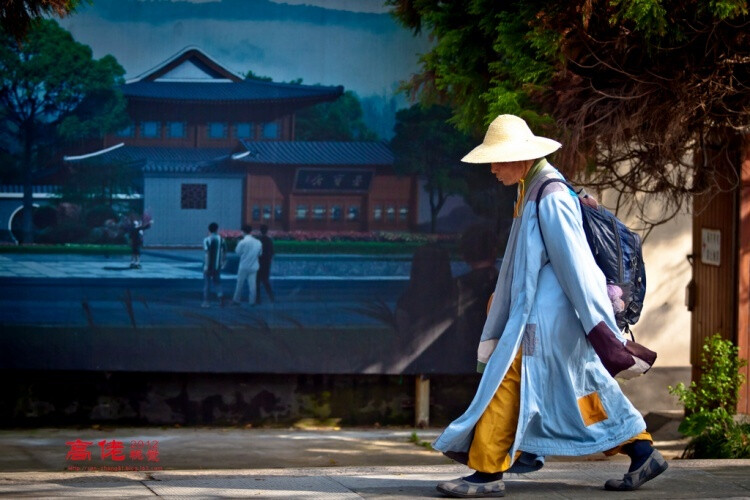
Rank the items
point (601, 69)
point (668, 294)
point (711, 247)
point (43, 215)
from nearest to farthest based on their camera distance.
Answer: point (601, 69)
point (711, 247)
point (43, 215)
point (668, 294)

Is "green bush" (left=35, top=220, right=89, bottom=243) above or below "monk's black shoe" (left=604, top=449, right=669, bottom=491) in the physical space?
above

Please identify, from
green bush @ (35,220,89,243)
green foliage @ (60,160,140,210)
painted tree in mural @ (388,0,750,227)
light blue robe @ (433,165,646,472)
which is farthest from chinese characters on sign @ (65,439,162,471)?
light blue robe @ (433,165,646,472)

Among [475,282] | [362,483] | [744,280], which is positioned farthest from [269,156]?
[362,483]

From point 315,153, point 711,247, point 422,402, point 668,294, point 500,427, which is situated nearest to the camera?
point 500,427

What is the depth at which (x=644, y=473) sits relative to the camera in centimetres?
543

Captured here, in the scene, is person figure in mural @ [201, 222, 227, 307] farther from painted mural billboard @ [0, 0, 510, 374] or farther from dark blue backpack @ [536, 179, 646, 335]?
dark blue backpack @ [536, 179, 646, 335]

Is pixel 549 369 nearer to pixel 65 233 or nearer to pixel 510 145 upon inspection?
pixel 510 145

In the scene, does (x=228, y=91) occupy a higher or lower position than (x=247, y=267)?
higher

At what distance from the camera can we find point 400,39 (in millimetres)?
9781

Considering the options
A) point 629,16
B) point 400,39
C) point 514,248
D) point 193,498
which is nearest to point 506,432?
point 514,248

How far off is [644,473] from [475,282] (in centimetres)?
441

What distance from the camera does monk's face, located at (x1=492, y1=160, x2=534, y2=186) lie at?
5.54 metres

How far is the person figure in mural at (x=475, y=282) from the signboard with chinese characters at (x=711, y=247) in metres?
1.65

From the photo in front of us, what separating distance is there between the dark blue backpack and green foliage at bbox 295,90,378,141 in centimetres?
456
